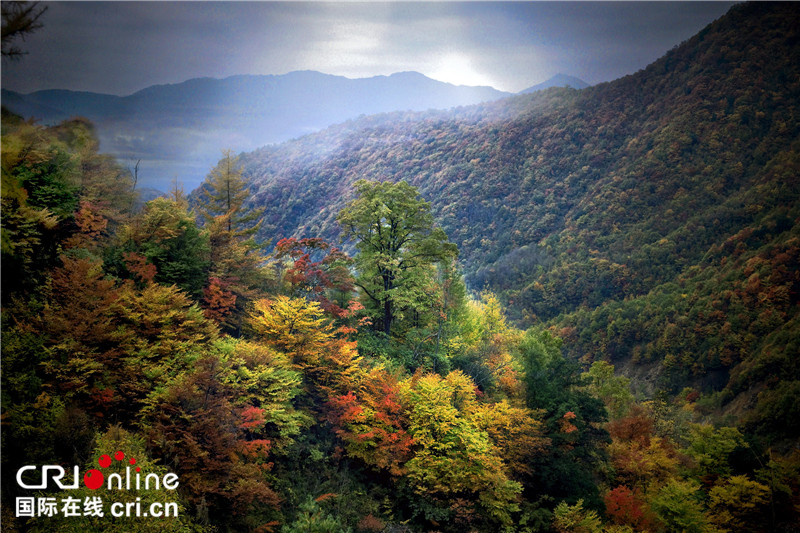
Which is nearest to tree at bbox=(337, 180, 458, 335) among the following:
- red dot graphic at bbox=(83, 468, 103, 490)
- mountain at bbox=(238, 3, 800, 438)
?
red dot graphic at bbox=(83, 468, 103, 490)

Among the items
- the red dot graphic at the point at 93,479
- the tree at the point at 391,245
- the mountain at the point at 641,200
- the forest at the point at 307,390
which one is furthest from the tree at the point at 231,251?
the mountain at the point at 641,200

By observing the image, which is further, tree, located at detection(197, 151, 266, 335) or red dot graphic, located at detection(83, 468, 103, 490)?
tree, located at detection(197, 151, 266, 335)

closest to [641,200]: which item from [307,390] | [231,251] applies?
[231,251]

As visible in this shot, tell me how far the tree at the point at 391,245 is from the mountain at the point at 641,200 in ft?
186

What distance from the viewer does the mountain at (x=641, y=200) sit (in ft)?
256

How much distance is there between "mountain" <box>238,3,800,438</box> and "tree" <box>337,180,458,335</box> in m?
56.7

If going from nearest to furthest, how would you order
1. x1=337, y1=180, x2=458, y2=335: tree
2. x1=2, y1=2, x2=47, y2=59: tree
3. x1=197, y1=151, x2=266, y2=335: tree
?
x1=2, y1=2, x2=47, y2=59: tree < x1=197, y1=151, x2=266, y2=335: tree < x1=337, y1=180, x2=458, y2=335: tree

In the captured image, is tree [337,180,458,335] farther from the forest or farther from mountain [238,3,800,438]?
mountain [238,3,800,438]

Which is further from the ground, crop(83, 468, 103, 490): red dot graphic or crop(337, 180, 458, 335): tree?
crop(337, 180, 458, 335): tree

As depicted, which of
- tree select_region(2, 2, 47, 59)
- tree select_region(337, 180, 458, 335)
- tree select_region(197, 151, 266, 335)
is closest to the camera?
tree select_region(2, 2, 47, 59)

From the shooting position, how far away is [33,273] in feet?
50.9

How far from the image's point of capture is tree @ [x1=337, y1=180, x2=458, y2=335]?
27.4m

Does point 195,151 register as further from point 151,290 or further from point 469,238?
point 469,238

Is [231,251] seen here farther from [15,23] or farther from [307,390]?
[15,23]
